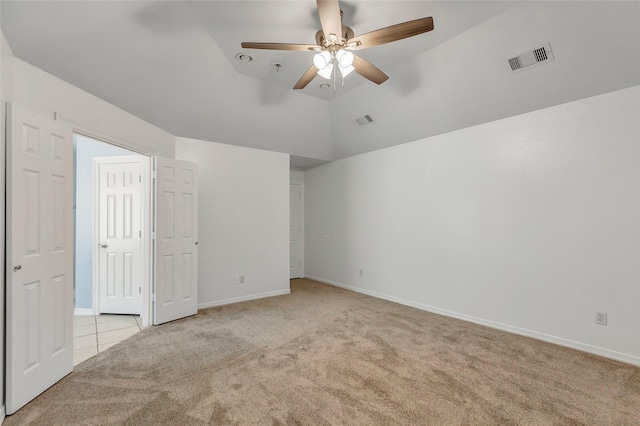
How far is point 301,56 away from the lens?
3371 millimetres

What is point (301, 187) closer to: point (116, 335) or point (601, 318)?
point (116, 335)

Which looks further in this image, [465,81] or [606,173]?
[465,81]

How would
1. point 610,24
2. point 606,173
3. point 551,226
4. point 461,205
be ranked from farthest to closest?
point 461,205, point 551,226, point 606,173, point 610,24

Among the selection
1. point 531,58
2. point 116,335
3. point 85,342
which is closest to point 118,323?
point 116,335

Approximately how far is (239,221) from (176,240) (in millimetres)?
1121

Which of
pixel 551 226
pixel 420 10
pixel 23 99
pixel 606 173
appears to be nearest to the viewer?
pixel 23 99

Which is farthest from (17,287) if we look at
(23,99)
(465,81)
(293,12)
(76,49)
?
(465,81)

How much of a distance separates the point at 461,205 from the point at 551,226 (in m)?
1.03

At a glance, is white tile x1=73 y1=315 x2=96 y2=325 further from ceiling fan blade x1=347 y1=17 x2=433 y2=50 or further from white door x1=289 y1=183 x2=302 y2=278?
ceiling fan blade x1=347 y1=17 x2=433 y2=50

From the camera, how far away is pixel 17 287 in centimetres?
211

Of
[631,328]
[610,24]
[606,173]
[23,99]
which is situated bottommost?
[631,328]

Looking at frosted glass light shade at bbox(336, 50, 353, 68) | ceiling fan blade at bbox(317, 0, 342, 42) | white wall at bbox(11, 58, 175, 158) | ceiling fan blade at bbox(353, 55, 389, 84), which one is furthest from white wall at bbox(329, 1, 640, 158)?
white wall at bbox(11, 58, 175, 158)

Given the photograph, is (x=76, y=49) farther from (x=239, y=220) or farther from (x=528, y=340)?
(x=528, y=340)

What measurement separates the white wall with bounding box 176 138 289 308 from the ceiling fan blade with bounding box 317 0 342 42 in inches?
117
